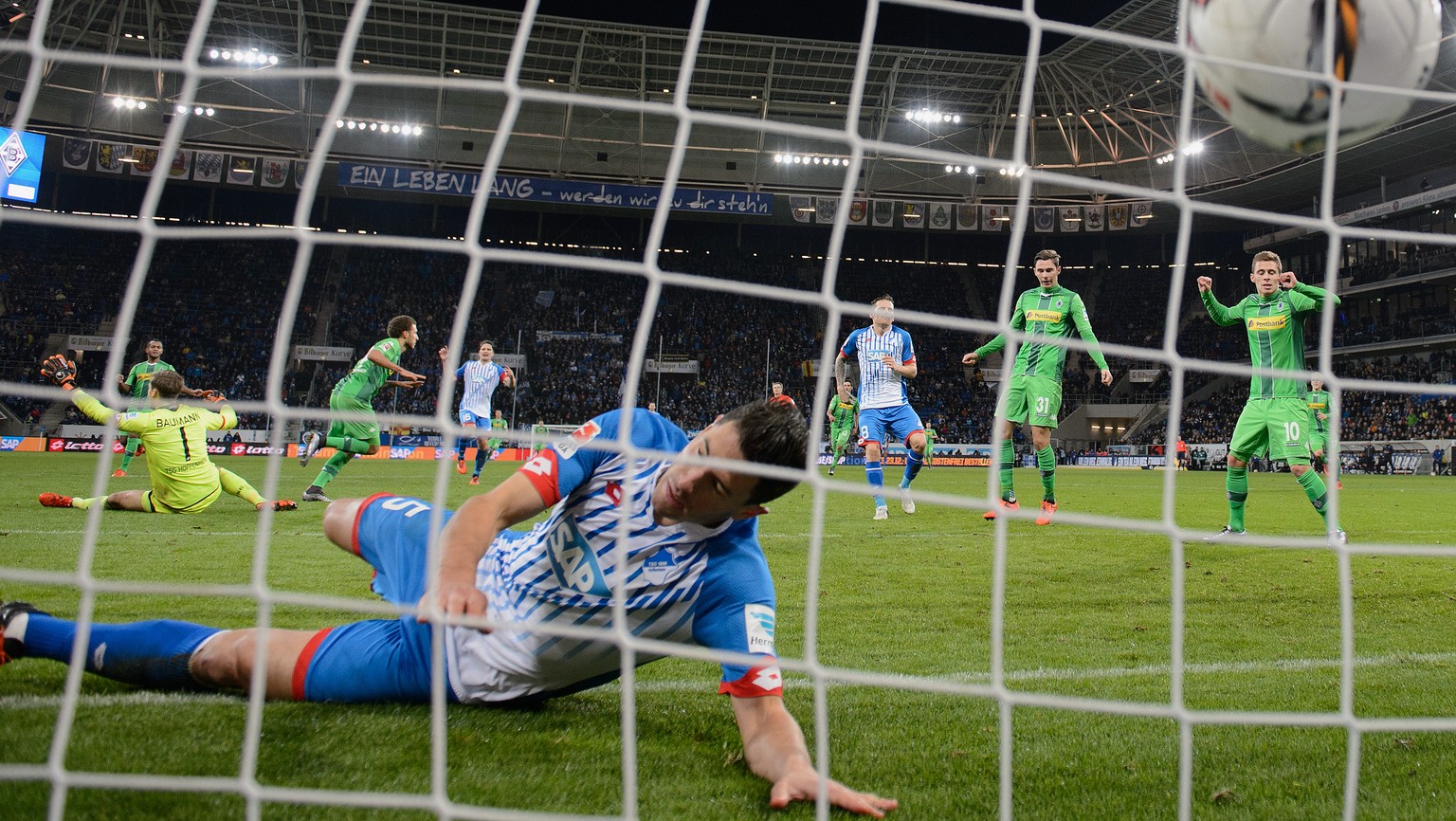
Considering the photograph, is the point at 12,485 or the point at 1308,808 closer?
the point at 1308,808

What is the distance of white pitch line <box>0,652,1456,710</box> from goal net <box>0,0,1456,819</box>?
2 centimetres

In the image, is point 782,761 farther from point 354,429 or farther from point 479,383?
point 479,383

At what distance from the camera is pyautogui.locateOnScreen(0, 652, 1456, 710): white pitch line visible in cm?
227

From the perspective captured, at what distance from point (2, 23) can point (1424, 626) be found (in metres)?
28.3

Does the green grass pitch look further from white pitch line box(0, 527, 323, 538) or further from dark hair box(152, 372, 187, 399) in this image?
dark hair box(152, 372, 187, 399)

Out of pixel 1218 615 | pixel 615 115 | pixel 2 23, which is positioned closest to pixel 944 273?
pixel 615 115

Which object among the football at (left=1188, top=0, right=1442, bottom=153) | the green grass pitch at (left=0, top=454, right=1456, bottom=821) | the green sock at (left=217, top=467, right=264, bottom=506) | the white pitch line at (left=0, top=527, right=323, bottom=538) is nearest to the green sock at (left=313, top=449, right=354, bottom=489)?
the green sock at (left=217, top=467, right=264, bottom=506)

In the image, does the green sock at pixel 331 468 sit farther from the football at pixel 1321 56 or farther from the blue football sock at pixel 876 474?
the football at pixel 1321 56

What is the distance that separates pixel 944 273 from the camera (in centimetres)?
3488

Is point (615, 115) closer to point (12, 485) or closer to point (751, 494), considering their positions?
point (12, 485)

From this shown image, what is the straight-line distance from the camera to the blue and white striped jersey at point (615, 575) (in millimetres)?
2180

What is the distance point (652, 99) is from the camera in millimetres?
26031

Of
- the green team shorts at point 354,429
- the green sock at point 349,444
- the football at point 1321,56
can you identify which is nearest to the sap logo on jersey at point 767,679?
the football at point 1321,56

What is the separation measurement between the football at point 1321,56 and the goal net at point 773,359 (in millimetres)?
173
